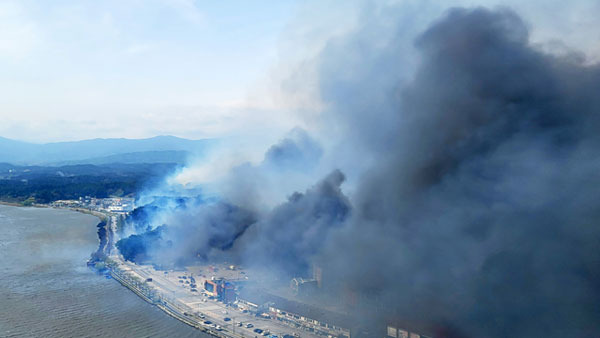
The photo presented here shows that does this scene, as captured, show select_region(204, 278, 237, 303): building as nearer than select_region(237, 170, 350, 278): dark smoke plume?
Yes

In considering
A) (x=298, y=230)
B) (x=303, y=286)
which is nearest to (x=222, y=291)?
(x=303, y=286)

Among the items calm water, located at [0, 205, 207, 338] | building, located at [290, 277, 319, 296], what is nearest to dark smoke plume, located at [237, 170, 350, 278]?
building, located at [290, 277, 319, 296]

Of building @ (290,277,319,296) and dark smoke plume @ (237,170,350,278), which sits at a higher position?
dark smoke plume @ (237,170,350,278)

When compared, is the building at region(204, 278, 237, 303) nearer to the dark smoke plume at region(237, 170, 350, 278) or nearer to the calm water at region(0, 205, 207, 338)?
the calm water at region(0, 205, 207, 338)

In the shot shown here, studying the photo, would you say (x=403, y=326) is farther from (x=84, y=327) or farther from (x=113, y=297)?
(x=113, y=297)

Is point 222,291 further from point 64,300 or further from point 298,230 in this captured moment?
point 64,300

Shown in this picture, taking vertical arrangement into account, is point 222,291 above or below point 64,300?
above

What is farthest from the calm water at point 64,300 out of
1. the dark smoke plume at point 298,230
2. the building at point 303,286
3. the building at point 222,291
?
the dark smoke plume at point 298,230

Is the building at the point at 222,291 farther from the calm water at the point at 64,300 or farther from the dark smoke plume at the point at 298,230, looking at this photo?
the dark smoke plume at the point at 298,230

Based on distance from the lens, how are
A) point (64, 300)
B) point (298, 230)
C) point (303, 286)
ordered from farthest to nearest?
point (298, 230) → point (64, 300) → point (303, 286)
